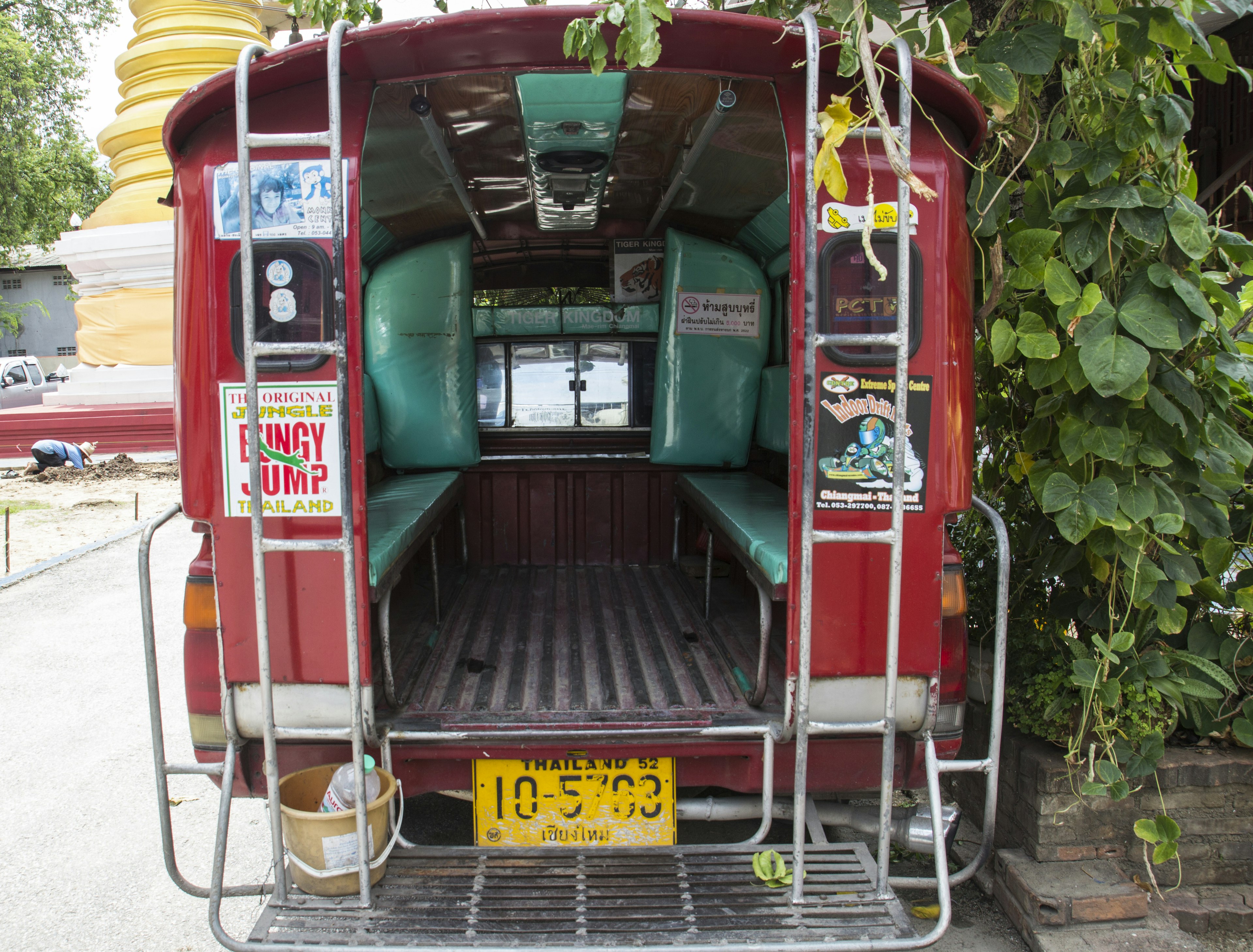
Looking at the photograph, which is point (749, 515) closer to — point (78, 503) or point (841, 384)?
point (841, 384)

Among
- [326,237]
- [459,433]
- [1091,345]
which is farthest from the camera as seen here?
[459,433]

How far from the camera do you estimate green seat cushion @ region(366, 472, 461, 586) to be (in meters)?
3.06

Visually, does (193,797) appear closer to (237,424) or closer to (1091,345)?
(237,424)

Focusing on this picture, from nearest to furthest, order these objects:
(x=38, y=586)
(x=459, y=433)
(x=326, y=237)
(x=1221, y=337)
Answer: (x=326, y=237) → (x=1221, y=337) → (x=459, y=433) → (x=38, y=586)

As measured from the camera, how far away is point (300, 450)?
2.34 m

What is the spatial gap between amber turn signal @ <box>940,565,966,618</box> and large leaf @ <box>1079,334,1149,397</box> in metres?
0.67

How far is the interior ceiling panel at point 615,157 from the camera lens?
291 cm

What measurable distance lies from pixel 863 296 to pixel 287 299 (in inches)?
64.2

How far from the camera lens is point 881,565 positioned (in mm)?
2439

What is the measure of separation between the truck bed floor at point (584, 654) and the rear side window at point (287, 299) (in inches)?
48.1

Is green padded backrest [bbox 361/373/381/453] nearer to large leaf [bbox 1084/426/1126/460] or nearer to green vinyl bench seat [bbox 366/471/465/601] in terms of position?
green vinyl bench seat [bbox 366/471/465/601]

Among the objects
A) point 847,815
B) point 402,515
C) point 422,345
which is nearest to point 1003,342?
point 847,815

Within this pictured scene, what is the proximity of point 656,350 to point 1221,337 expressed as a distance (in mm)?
3112

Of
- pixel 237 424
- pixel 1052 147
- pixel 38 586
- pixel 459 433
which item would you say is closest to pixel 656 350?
pixel 459 433
